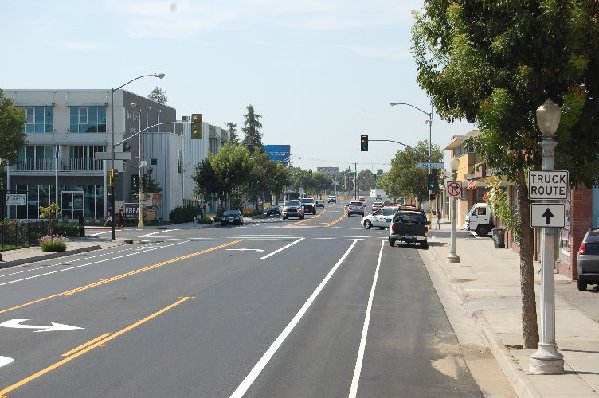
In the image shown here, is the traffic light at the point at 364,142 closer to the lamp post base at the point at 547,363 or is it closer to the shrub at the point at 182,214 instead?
the shrub at the point at 182,214

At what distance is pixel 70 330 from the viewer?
19.2 metres

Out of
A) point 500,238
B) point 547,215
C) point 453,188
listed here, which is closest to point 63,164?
point 500,238

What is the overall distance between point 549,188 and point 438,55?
3366mm

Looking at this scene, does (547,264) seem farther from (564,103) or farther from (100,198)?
(100,198)

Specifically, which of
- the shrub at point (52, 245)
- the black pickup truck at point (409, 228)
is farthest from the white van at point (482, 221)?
the shrub at point (52, 245)

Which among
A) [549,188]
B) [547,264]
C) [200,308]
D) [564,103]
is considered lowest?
[200,308]

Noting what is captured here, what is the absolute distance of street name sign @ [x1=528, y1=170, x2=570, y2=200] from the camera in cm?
1419

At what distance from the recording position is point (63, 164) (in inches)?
3521

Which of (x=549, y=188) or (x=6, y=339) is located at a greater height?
(x=549, y=188)

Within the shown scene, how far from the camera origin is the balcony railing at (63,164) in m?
89.1

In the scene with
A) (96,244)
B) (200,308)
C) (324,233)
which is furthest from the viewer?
(324,233)

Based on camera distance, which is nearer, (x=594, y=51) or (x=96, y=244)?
(x=594, y=51)

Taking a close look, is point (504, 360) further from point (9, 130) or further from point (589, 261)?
point (9, 130)

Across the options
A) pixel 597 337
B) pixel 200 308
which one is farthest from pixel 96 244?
pixel 597 337
